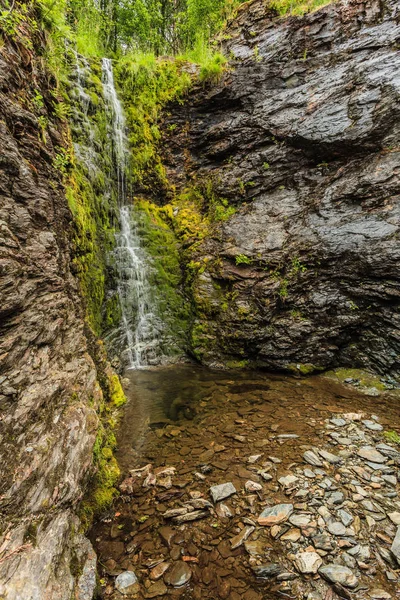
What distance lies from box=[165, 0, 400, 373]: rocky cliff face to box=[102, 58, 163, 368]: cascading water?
141 cm

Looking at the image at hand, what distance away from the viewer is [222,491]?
11.0 feet

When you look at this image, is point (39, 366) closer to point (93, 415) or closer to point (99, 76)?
point (93, 415)

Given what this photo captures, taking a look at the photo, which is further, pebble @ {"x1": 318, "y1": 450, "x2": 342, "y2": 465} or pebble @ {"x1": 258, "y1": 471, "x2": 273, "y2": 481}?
pebble @ {"x1": 318, "y1": 450, "x2": 342, "y2": 465}

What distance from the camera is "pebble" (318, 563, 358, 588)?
7.51 feet

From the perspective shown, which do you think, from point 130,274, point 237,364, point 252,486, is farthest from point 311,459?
point 130,274

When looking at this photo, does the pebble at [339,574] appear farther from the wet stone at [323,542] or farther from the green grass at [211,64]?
the green grass at [211,64]

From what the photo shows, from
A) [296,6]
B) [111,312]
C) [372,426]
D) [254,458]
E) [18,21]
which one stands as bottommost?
[372,426]

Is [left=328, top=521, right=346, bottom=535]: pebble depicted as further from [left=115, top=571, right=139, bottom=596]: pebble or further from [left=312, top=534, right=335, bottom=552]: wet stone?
[left=115, top=571, right=139, bottom=596]: pebble

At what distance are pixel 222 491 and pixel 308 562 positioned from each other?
112cm

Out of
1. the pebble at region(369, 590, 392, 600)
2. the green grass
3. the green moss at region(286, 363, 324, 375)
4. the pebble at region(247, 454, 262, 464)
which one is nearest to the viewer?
the pebble at region(369, 590, 392, 600)

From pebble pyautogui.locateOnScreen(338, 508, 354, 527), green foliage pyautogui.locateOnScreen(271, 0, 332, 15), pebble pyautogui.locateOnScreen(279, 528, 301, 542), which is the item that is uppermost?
green foliage pyautogui.locateOnScreen(271, 0, 332, 15)

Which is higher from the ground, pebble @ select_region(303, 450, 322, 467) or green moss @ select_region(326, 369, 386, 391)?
pebble @ select_region(303, 450, 322, 467)

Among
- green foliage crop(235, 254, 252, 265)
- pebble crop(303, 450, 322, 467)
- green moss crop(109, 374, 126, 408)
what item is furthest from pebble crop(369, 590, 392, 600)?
green foliage crop(235, 254, 252, 265)

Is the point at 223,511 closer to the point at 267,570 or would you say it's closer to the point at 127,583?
the point at 267,570
